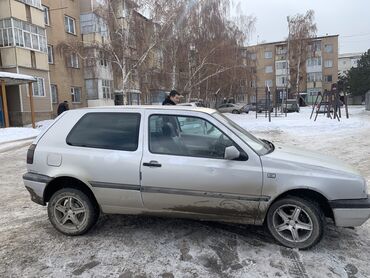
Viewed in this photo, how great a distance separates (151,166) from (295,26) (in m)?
50.5

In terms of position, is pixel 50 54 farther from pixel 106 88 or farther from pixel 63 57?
pixel 106 88

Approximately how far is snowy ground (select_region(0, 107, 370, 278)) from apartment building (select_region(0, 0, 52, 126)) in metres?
20.3

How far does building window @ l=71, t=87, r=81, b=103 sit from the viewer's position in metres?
29.8

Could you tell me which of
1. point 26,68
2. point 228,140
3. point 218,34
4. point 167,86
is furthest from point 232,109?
point 228,140

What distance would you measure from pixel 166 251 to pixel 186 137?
4.24 ft

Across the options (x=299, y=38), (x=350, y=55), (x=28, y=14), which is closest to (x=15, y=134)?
(x=28, y=14)

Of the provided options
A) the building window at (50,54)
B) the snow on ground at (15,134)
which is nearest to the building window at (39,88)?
the building window at (50,54)

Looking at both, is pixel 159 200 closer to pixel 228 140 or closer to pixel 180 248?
pixel 180 248

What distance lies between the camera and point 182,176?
12.3ft

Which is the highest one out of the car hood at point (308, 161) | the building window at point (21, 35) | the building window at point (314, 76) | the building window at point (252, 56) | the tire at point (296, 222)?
the building window at point (21, 35)

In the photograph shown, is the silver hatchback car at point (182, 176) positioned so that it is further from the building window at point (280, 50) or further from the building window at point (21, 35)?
the building window at point (280, 50)

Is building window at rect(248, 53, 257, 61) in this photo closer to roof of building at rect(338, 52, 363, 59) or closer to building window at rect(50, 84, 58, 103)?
building window at rect(50, 84, 58, 103)

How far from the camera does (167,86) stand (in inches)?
1036

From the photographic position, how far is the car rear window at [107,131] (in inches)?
157
